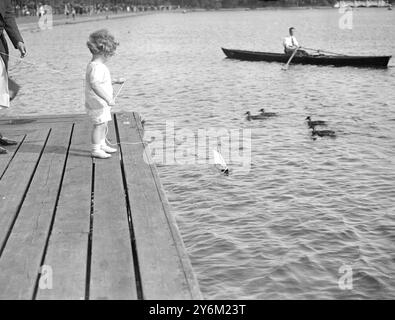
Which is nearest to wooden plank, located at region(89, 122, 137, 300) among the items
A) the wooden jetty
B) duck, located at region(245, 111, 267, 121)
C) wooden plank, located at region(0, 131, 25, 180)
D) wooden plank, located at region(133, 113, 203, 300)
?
the wooden jetty

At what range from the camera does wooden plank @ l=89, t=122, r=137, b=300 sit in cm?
436

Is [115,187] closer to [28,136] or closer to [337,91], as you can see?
[28,136]

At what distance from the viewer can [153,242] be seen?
514 centimetres

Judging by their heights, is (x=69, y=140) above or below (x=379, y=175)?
above

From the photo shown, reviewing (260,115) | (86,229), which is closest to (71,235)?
(86,229)

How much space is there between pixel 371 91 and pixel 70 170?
20.1m

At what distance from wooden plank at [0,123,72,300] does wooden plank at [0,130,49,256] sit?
8cm

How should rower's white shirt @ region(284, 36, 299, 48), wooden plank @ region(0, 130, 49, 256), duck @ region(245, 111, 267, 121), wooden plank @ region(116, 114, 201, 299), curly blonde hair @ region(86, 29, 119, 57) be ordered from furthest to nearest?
1. rower's white shirt @ region(284, 36, 299, 48)
2. duck @ region(245, 111, 267, 121)
3. curly blonde hair @ region(86, 29, 119, 57)
4. wooden plank @ region(0, 130, 49, 256)
5. wooden plank @ region(116, 114, 201, 299)

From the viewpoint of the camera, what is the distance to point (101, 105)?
8.00 m

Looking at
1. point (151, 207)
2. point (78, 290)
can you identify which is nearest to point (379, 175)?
point (151, 207)

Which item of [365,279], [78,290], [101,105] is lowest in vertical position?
[365,279]

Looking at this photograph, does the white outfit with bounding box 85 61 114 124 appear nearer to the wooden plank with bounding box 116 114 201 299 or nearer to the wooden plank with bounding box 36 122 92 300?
the wooden plank with bounding box 36 122 92 300

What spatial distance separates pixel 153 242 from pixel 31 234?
1215mm

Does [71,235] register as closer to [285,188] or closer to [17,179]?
[17,179]
